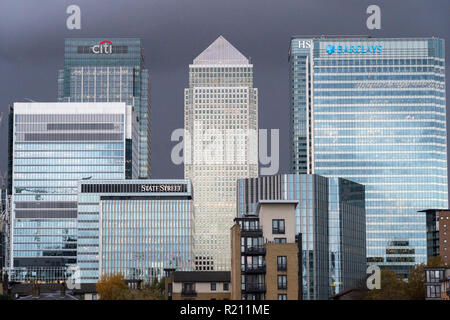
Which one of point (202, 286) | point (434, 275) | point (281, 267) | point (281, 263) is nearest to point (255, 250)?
point (281, 263)

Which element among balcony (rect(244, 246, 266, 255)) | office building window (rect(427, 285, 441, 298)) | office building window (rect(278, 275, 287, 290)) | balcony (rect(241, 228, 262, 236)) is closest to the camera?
office building window (rect(278, 275, 287, 290))

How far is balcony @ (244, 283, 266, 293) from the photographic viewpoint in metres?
107

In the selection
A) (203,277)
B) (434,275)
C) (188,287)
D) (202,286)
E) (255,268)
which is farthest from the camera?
(434,275)

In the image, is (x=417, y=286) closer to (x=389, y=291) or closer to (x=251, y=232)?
(x=389, y=291)

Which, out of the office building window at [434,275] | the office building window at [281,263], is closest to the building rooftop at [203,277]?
the office building window at [281,263]

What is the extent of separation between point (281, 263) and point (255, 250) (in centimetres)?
427

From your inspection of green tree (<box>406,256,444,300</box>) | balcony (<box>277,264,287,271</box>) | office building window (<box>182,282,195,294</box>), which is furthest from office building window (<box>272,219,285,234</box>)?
green tree (<box>406,256,444,300</box>)

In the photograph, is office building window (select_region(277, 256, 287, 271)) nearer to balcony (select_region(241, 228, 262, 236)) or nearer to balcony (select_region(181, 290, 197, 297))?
balcony (select_region(241, 228, 262, 236))

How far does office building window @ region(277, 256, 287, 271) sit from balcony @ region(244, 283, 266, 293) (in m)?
2.94

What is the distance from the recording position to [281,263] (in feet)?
350

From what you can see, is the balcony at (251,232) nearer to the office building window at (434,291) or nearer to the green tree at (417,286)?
the green tree at (417,286)
